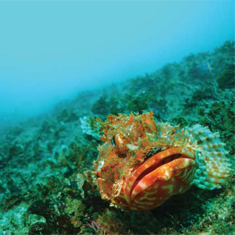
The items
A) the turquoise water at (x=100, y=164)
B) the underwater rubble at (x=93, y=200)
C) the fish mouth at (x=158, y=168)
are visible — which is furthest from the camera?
the turquoise water at (x=100, y=164)

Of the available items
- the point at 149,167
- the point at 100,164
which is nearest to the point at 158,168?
the point at 149,167

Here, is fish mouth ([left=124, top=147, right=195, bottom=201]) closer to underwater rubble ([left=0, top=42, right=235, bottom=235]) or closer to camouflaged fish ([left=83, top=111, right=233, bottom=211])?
camouflaged fish ([left=83, top=111, right=233, bottom=211])

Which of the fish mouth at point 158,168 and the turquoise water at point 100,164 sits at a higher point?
the fish mouth at point 158,168

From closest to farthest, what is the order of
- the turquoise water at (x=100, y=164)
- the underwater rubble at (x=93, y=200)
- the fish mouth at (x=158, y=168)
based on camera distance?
the fish mouth at (x=158, y=168) < the underwater rubble at (x=93, y=200) < the turquoise water at (x=100, y=164)

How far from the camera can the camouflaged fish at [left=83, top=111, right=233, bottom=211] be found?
207 cm

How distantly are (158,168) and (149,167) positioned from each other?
0.11 metres

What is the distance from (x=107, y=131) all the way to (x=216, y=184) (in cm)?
203

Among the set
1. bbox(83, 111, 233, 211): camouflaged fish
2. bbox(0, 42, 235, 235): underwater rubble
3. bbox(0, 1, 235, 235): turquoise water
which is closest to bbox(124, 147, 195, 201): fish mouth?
bbox(83, 111, 233, 211): camouflaged fish

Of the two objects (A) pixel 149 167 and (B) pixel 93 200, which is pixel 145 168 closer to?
(A) pixel 149 167

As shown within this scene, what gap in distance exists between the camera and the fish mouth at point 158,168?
2006 millimetres

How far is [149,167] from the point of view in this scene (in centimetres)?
209

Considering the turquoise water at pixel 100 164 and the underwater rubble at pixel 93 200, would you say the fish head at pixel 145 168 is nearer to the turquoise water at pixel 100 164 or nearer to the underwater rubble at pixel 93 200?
the turquoise water at pixel 100 164

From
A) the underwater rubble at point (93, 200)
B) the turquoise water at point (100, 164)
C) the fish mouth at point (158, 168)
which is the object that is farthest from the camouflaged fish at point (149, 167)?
the underwater rubble at point (93, 200)

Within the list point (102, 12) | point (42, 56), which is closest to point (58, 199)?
point (42, 56)
